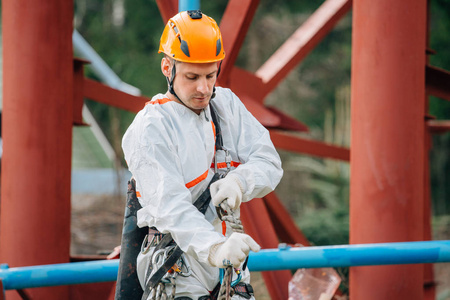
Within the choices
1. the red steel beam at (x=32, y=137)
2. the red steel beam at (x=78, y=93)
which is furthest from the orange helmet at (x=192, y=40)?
the red steel beam at (x=78, y=93)

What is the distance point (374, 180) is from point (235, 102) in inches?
56.4

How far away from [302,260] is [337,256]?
18cm

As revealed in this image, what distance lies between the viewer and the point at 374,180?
4.05 metres

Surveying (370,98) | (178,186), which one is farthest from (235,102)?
(370,98)

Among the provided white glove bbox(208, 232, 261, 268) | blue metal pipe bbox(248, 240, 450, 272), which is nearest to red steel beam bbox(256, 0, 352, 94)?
blue metal pipe bbox(248, 240, 450, 272)

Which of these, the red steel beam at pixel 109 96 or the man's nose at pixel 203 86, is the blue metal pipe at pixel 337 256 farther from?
the red steel beam at pixel 109 96

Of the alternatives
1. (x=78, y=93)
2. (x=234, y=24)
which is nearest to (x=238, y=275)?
(x=234, y=24)

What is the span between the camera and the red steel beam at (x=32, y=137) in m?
4.52

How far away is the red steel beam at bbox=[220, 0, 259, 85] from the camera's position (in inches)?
191

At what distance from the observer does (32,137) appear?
453 cm

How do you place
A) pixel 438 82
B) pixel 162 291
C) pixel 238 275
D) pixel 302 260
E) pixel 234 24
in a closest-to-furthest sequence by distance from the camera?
pixel 162 291, pixel 238 275, pixel 302 260, pixel 234 24, pixel 438 82

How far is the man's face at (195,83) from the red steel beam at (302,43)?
3.34 meters

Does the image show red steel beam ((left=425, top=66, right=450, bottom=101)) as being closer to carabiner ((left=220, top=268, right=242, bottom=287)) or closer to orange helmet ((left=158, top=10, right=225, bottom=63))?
orange helmet ((left=158, top=10, right=225, bottom=63))

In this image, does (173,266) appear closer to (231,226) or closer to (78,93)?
(231,226)
